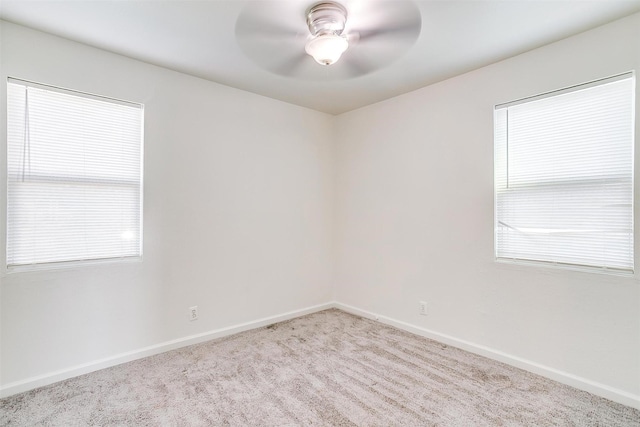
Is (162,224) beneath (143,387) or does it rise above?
above

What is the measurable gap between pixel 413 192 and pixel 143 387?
111 inches

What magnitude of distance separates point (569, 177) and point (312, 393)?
7.85 feet

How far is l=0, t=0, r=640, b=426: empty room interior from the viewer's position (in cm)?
198

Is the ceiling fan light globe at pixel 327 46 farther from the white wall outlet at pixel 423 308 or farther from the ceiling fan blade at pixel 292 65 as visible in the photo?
the white wall outlet at pixel 423 308

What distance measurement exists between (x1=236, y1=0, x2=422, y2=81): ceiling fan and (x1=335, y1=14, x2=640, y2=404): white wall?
3.11 ft

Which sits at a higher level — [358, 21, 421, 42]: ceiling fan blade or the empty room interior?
[358, 21, 421, 42]: ceiling fan blade

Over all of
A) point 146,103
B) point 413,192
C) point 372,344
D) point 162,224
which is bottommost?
point 372,344

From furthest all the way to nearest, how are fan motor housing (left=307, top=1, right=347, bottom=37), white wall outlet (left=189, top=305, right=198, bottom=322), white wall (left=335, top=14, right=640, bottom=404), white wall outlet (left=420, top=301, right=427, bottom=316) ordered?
white wall outlet (left=420, top=301, right=427, bottom=316) → white wall outlet (left=189, top=305, right=198, bottom=322) → white wall (left=335, top=14, right=640, bottom=404) → fan motor housing (left=307, top=1, right=347, bottom=37)

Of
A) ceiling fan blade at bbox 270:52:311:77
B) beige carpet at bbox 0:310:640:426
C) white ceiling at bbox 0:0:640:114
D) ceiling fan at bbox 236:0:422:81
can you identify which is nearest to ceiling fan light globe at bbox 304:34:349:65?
ceiling fan at bbox 236:0:422:81

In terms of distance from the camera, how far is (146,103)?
104 inches

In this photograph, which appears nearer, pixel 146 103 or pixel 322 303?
pixel 146 103

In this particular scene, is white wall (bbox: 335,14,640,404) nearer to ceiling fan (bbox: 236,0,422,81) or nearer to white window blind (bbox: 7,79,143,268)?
ceiling fan (bbox: 236,0,422,81)

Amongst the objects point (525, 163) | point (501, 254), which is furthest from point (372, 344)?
point (525, 163)

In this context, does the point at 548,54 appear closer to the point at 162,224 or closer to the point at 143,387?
the point at 162,224
